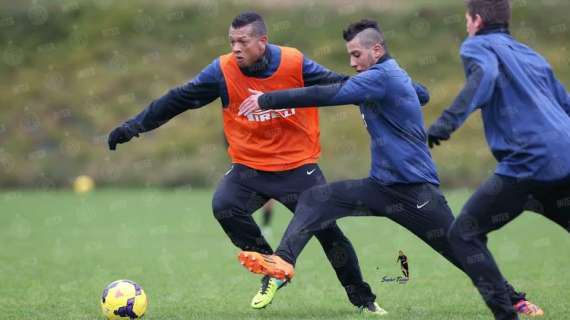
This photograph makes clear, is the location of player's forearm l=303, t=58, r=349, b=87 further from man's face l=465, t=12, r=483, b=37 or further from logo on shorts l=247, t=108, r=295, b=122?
man's face l=465, t=12, r=483, b=37

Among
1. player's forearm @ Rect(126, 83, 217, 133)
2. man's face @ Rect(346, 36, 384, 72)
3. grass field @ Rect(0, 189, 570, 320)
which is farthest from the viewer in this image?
grass field @ Rect(0, 189, 570, 320)

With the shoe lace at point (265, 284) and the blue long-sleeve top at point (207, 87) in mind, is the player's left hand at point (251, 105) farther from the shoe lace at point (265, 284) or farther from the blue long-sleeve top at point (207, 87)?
the shoe lace at point (265, 284)

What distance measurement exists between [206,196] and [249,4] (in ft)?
33.9

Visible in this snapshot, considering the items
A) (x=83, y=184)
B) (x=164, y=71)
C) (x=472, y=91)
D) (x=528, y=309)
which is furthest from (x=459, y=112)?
(x=164, y=71)

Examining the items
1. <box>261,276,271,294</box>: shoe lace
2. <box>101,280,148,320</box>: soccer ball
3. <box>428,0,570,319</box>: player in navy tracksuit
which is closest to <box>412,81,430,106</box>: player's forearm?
<box>428,0,570,319</box>: player in navy tracksuit

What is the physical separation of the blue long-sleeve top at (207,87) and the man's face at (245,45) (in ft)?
0.29

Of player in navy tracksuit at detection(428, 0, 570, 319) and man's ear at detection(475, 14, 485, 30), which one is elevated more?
man's ear at detection(475, 14, 485, 30)

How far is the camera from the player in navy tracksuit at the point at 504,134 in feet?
19.0

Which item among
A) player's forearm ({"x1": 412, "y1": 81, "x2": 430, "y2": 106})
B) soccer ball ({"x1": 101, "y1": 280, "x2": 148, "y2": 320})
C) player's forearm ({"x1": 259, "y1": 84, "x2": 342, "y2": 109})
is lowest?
soccer ball ({"x1": 101, "y1": 280, "x2": 148, "y2": 320})

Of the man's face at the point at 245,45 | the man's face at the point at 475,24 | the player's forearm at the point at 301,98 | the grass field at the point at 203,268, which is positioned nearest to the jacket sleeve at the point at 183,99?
the man's face at the point at 245,45

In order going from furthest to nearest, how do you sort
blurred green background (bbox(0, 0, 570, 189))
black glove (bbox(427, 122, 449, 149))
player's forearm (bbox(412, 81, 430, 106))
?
blurred green background (bbox(0, 0, 570, 189)) → player's forearm (bbox(412, 81, 430, 106)) → black glove (bbox(427, 122, 449, 149))

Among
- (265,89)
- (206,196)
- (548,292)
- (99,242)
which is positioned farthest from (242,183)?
(206,196)

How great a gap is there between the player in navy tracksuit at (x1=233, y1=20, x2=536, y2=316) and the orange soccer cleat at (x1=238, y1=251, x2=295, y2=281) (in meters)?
0.12

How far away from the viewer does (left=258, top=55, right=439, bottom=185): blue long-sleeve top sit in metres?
6.79
